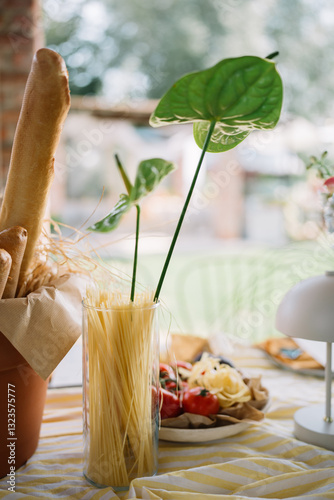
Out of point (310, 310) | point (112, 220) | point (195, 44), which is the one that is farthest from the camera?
point (195, 44)

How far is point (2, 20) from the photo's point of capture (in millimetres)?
1480

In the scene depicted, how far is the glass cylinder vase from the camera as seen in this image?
52cm

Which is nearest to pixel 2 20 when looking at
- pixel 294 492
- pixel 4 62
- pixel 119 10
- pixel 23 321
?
pixel 4 62

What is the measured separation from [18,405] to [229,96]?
0.44 meters

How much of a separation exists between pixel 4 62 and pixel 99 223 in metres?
1.21

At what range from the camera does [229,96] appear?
0.48m

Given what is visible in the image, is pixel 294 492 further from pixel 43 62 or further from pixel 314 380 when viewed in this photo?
pixel 43 62

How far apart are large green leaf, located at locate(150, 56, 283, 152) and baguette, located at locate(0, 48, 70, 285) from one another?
11 centimetres

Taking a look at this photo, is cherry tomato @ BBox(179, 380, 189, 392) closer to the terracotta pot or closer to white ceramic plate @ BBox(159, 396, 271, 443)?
white ceramic plate @ BBox(159, 396, 271, 443)

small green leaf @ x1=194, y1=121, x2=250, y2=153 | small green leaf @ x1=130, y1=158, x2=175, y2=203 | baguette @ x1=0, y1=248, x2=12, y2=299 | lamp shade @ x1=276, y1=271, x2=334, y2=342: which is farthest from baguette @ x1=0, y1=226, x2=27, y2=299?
lamp shade @ x1=276, y1=271, x2=334, y2=342

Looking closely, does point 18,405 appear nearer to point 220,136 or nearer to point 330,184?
point 220,136

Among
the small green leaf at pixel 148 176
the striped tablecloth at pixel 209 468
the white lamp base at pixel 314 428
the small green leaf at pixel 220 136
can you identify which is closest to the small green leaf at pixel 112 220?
the small green leaf at pixel 148 176

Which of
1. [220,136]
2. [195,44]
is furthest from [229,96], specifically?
[195,44]

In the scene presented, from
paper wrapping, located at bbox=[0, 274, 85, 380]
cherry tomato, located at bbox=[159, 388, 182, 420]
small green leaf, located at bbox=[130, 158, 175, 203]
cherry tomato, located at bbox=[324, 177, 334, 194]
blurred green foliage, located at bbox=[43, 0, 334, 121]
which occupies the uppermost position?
blurred green foliage, located at bbox=[43, 0, 334, 121]
